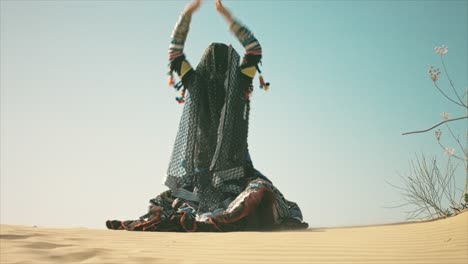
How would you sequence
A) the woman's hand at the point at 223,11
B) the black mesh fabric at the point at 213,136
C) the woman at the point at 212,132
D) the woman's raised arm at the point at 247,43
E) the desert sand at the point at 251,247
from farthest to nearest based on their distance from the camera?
the woman's hand at the point at 223,11
the woman's raised arm at the point at 247,43
the black mesh fabric at the point at 213,136
the woman at the point at 212,132
the desert sand at the point at 251,247

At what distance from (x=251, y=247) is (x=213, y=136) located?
316 cm

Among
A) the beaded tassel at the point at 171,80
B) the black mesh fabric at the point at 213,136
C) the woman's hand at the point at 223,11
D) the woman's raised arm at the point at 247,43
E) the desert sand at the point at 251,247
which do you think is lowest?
the desert sand at the point at 251,247

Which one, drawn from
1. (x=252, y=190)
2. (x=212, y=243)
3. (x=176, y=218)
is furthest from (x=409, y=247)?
(x=176, y=218)

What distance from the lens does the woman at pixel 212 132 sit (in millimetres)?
5785

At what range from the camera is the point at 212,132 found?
6316 mm

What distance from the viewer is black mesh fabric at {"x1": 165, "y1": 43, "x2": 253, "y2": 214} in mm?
5895

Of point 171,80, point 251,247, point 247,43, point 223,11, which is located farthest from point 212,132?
point 251,247

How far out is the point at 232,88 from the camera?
6.20 m

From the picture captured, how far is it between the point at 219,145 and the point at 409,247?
3.19 m

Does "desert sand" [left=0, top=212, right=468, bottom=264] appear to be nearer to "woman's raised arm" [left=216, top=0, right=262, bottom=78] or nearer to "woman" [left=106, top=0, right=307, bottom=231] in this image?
"woman" [left=106, top=0, right=307, bottom=231]

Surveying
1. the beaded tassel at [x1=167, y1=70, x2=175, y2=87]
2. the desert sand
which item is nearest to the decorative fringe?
the beaded tassel at [x1=167, y1=70, x2=175, y2=87]

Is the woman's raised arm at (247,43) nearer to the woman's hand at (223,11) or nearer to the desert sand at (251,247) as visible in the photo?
the woman's hand at (223,11)

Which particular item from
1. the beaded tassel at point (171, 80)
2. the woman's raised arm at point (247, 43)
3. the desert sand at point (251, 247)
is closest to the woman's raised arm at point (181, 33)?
the beaded tassel at point (171, 80)

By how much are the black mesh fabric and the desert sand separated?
1.80m
